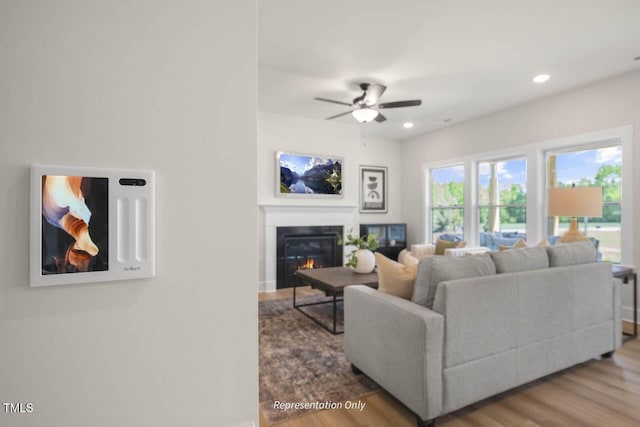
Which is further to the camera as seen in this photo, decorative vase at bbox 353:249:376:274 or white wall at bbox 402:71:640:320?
decorative vase at bbox 353:249:376:274

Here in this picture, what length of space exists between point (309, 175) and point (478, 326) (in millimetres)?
3715

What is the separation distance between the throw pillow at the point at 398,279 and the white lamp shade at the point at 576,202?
200 centimetres

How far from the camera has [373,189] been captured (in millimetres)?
6266

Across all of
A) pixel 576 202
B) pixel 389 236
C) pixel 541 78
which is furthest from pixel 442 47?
pixel 389 236

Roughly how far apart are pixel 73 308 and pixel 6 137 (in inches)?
12.1

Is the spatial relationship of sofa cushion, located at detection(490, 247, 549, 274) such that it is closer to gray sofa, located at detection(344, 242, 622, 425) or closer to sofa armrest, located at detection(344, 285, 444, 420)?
gray sofa, located at detection(344, 242, 622, 425)

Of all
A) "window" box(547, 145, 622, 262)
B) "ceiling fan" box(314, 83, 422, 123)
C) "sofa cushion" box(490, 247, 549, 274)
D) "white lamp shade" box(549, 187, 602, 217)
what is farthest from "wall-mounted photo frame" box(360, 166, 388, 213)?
"sofa cushion" box(490, 247, 549, 274)

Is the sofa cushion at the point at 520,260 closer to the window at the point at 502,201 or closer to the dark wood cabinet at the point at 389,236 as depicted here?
the window at the point at 502,201

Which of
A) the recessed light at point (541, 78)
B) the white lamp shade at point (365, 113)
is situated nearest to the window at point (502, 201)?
the recessed light at point (541, 78)

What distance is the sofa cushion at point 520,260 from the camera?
206cm

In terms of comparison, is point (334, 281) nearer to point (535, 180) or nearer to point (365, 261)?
point (365, 261)

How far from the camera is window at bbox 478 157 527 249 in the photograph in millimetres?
4602

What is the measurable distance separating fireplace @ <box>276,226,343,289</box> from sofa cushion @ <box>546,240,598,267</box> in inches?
130

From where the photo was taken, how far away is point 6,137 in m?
0.53
